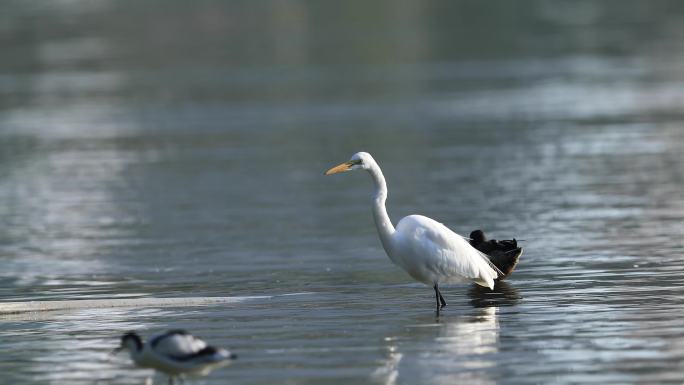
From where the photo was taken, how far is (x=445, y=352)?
1302 cm

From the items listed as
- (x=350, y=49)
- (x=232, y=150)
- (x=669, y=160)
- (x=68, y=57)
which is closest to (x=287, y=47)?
(x=350, y=49)

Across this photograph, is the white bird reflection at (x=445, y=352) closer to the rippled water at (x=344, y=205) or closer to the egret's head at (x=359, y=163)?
the rippled water at (x=344, y=205)

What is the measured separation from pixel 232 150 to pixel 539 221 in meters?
12.0

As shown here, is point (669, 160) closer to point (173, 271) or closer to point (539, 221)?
point (539, 221)

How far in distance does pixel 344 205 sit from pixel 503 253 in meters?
7.94

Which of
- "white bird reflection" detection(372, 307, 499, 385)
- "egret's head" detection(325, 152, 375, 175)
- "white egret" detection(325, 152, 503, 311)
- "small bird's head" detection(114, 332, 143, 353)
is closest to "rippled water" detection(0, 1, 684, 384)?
"white bird reflection" detection(372, 307, 499, 385)

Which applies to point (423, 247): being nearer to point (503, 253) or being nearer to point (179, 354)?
point (503, 253)

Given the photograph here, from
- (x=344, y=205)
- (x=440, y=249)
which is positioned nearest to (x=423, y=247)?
(x=440, y=249)

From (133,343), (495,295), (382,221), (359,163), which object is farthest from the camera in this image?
(495,295)

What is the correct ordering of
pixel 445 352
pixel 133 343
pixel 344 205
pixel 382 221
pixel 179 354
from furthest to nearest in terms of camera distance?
1. pixel 344 205
2. pixel 382 221
3. pixel 445 352
4. pixel 133 343
5. pixel 179 354

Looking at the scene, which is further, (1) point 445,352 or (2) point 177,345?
(1) point 445,352

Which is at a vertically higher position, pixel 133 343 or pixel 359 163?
pixel 359 163

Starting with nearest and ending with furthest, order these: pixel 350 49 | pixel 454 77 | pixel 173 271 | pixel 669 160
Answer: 1. pixel 173 271
2. pixel 669 160
3. pixel 454 77
4. pixel 350 49

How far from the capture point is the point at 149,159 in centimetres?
3198
